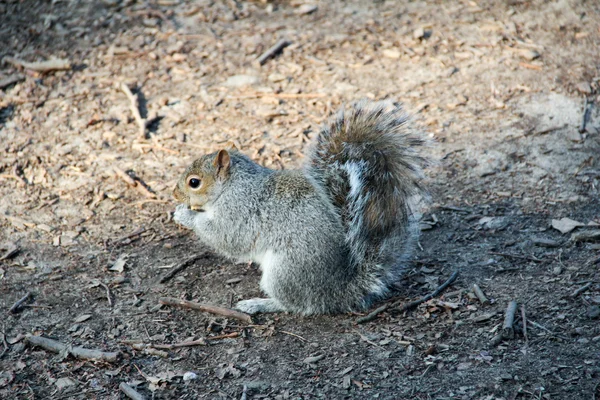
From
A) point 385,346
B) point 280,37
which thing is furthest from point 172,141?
point 385,346

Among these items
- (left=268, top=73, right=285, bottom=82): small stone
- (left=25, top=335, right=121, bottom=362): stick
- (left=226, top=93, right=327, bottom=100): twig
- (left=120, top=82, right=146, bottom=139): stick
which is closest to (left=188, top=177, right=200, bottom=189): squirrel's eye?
(left=25, top=335, right=121, bottom=362): stick

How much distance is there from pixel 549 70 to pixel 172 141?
9.56 feet

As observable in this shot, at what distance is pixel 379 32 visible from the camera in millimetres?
5664

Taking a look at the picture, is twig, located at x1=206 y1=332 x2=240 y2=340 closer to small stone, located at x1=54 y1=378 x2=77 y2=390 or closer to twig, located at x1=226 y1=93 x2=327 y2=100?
small stone, located at x1=54 y1=378 x2=77 y2=390

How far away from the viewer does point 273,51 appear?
5.55 meters

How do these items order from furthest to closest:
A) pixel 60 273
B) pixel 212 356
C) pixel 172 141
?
pixel 172 141
pixel 60 273
pixel 212 356

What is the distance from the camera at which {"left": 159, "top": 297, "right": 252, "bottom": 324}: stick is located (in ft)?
10.9

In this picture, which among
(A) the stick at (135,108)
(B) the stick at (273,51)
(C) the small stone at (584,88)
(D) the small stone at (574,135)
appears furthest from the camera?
(B) the stick at (273,51)

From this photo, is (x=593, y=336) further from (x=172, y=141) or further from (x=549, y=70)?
(x=172, y=141)

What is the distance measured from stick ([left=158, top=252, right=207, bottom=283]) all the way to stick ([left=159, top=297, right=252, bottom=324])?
0.74ft

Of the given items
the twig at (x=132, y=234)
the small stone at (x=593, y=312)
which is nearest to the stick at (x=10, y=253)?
the twig at (x=132, y=234)

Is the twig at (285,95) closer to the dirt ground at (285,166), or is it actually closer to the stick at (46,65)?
the dirt ground at (285,166)

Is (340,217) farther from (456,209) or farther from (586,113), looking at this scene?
(586,113)

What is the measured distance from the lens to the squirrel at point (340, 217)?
3090 millimetres
